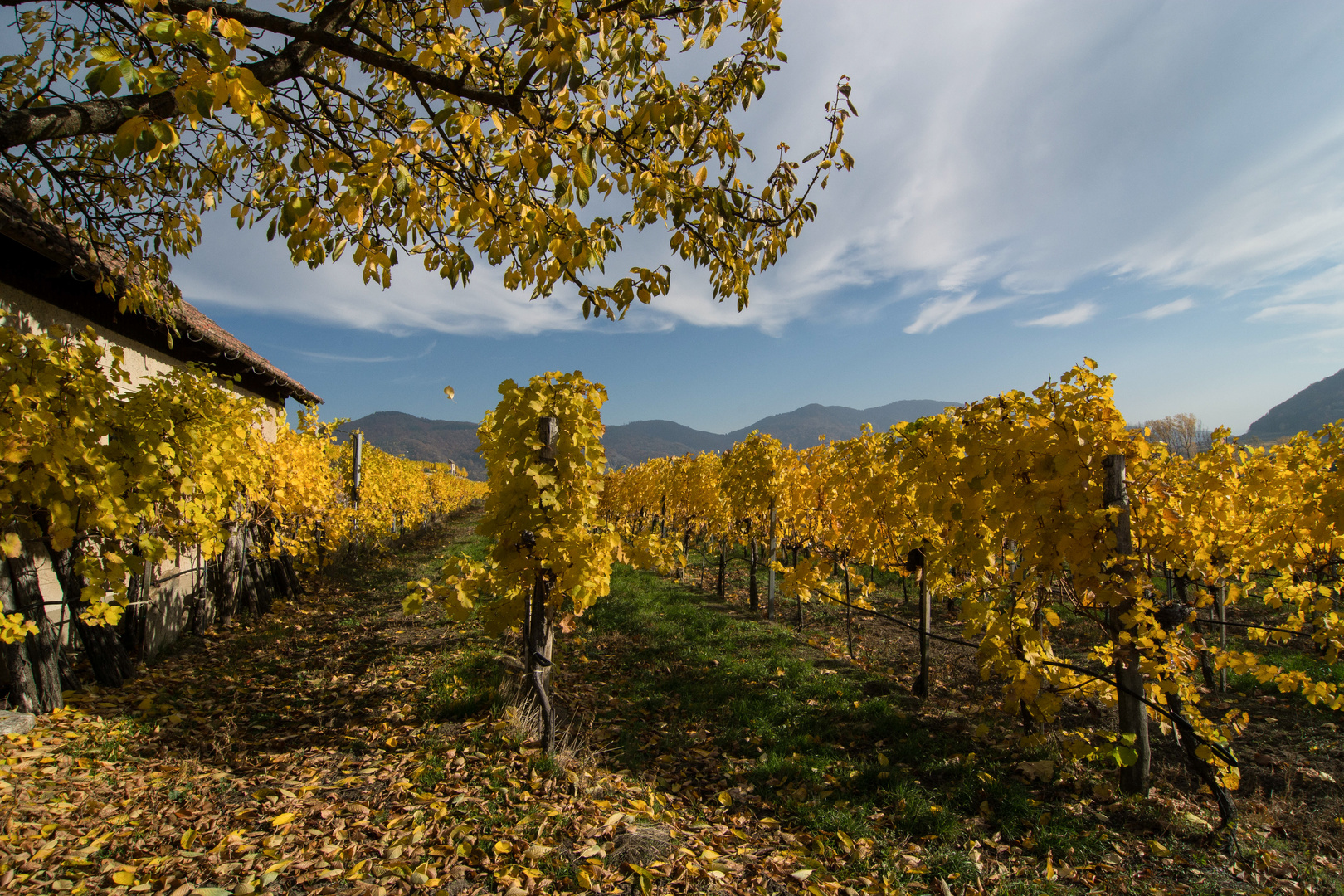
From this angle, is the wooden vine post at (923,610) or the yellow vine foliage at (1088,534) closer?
the yellow vine foliage at (1088,534)

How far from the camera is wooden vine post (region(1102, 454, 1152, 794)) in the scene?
11.0 feet

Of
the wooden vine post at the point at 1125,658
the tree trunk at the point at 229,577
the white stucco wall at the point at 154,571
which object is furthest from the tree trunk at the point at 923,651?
the tree trunk at the point at 229,577

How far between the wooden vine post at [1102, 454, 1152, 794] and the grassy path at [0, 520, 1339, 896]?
0.19 m

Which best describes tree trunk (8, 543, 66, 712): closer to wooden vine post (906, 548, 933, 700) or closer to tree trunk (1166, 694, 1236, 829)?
wooden vine post (906, 548, 933, 700)

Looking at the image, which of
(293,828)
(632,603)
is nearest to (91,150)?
(293,828)

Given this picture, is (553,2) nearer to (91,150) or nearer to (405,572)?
(91,150)

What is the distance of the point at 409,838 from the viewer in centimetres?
297

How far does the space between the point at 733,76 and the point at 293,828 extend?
4597 mm

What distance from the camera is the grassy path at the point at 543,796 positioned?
276cm

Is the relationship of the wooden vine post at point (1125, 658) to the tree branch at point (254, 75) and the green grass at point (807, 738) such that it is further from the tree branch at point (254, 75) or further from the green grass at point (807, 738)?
the tree branch at point (254, 75)

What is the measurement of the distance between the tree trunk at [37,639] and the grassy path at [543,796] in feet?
0.63

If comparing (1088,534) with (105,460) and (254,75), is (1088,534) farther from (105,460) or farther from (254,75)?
(105,460)

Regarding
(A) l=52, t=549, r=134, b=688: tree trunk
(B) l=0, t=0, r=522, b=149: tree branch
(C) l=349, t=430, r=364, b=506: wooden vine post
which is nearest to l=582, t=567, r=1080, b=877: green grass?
(A) l=52, t=549, r=134, b=688: tree trunk

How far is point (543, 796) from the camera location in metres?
3.54
